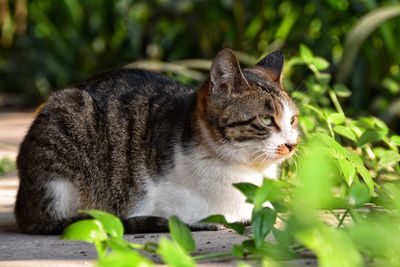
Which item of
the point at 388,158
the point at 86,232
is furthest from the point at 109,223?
the point at 388,158

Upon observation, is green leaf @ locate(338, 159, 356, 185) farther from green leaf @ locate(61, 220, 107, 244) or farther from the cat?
green leaf @ locate(61, 220, 107, 244)

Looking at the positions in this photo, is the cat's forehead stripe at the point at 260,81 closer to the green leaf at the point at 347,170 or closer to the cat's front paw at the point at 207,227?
the cat's front paw at the point at 207,227

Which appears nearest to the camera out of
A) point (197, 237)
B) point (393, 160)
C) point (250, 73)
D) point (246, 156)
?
point (197, 237)

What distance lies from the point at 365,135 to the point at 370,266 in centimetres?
142

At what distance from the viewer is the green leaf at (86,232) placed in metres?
1.99

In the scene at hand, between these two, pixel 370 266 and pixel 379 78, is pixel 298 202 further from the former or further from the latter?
pixel 379 78

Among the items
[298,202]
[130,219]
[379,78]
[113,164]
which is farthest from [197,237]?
[379,78]

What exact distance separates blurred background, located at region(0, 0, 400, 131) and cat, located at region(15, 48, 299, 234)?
3.50 ft

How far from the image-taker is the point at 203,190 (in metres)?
3.22

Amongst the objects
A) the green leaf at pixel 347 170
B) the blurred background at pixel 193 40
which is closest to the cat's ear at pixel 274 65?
the blurred background at pixel 193 40

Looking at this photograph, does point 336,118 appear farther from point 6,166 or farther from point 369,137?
point 6,166

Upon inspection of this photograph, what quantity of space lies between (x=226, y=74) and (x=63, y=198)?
0.76 metres

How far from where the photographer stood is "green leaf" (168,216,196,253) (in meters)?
2.13

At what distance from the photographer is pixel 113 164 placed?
3338 millimetres
